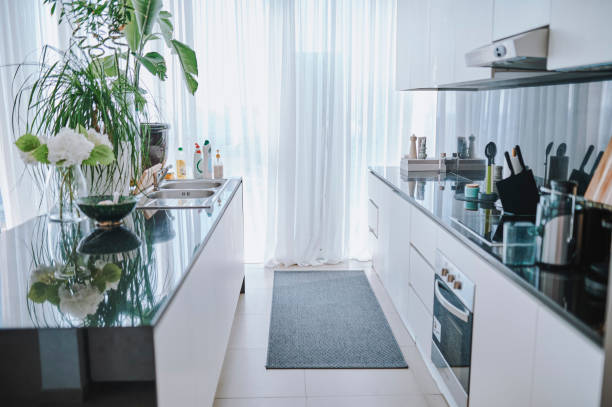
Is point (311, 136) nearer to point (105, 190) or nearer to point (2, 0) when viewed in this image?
point (105, 190)

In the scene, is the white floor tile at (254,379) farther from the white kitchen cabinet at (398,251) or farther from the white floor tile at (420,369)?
the white kitchen cabinet at (398,251)

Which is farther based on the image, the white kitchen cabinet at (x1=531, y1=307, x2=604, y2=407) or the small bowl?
the small bowl

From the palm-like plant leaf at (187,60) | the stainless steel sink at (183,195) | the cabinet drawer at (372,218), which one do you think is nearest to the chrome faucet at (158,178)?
the stainless steel sink at (183,195)

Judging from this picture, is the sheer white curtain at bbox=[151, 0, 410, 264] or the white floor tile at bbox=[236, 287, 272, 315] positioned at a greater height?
the sheer white curtain at bbox=[151, 0, 410, 264]

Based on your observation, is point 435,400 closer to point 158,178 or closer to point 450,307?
point 450,307

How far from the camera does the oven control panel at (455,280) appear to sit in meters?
1.88

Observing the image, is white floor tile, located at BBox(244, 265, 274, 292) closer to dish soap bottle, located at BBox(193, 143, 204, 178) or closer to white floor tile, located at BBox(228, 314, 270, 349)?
white floor tile, located at BBox(228, 314, 270, 349)

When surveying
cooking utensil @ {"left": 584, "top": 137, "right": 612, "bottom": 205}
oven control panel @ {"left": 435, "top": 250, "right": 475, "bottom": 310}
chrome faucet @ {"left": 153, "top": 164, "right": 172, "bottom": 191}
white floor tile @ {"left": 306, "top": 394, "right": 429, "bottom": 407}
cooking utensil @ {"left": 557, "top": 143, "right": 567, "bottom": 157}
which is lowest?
white floor tile @ {"left": 306, "top": 394, "right": 429, "bottom": 407}

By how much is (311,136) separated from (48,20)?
2414mm

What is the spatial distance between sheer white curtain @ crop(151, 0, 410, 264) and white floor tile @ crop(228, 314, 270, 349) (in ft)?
3.71

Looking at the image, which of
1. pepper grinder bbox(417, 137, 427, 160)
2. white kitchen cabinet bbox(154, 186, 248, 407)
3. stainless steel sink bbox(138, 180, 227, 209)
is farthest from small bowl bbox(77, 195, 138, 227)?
pepper grinder bbox(417, 137, 427, 160)

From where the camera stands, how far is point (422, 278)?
2.57m

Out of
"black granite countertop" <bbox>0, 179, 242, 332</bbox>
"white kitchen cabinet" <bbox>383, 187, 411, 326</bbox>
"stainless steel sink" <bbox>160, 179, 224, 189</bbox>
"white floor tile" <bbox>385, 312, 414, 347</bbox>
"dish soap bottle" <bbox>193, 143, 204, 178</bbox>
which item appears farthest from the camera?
"dish soap bottle" <bbox>193, 143, 204, 178</bbox>

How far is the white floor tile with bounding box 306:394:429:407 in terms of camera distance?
7.91ft
